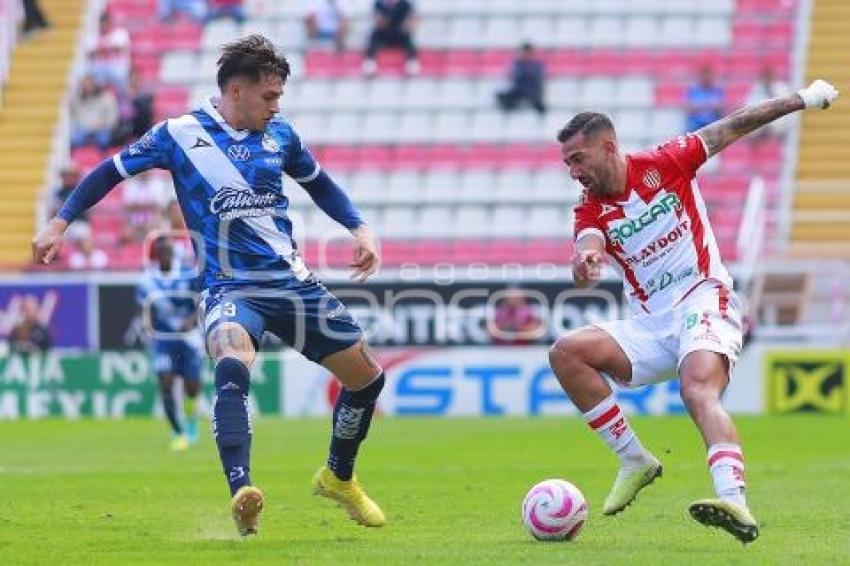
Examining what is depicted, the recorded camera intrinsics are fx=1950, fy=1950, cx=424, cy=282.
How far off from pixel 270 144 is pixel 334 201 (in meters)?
0.69

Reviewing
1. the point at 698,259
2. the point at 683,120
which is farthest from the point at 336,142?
the point at 698,259

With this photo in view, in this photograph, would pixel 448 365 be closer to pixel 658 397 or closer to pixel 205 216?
pixel 658 397

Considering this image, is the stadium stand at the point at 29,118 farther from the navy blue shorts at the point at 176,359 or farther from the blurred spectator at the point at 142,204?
the navy blue shorts at the point at 176,359

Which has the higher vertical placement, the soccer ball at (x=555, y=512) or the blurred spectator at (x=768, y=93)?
the blurred spectator at (x=768, y=93)

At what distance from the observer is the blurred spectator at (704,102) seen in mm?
29469

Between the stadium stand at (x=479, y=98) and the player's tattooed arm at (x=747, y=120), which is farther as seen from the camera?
the stadium stand at (x=479, y=98)

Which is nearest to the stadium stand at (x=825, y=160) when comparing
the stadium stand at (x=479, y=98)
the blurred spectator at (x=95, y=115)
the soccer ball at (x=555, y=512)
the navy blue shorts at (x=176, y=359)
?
the stadium stand at (x=479, y=98)

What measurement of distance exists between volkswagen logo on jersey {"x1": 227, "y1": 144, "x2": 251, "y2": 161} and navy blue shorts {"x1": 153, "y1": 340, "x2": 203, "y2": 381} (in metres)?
10.9

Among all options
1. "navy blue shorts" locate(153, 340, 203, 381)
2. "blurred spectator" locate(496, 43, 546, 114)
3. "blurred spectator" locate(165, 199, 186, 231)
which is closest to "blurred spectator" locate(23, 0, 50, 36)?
"blurred spectator" locate(496, 43, 546, 114)

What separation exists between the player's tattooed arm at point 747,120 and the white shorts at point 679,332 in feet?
2.43

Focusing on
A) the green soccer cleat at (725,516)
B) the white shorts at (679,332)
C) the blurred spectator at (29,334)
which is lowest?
the blurred spectator at (29,334)

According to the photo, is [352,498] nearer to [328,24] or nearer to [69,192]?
[69,192]

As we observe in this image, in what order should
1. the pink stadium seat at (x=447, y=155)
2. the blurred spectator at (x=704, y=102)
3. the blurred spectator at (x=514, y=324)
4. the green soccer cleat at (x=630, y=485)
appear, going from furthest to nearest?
the pink stadium seat at (x=447, y=155) → the blurred spectator at (x=704, y=102) → the blurred spectator at (x=514, y=324) → the green soccer cleat at (x=630, y=485)

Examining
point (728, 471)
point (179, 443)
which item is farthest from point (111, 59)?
point (728, 471)
